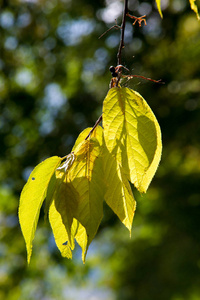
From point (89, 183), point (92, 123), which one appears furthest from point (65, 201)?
point (92, 123)

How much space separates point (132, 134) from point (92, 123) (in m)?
3.67

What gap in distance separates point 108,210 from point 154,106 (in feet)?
3.74

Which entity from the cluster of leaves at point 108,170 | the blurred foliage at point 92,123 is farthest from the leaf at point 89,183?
the blurred foliage at point 92,123

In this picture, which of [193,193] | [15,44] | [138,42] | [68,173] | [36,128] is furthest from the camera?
[15,44]

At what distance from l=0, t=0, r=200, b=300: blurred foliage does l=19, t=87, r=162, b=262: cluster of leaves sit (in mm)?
3112

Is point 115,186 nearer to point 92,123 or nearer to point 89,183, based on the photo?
point 89,183

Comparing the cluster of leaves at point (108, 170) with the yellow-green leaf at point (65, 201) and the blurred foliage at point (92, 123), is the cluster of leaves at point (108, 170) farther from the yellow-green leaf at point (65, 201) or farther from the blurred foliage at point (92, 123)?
the blurred foliage at point (92, 123)

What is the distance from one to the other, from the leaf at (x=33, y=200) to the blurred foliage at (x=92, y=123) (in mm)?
3102

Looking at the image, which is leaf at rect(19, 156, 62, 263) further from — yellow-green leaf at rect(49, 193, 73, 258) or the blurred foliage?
the blurred foliage

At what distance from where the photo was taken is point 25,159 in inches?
162

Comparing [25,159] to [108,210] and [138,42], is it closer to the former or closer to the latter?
[108,210]

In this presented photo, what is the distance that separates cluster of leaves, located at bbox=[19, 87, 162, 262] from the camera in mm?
387

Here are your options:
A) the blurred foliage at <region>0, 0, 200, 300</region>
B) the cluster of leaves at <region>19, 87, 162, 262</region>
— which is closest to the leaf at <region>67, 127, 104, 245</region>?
the cluster of leaves at <region>19, 87, 162, 262</region>

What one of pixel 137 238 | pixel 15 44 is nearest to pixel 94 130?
pixel 137 238
